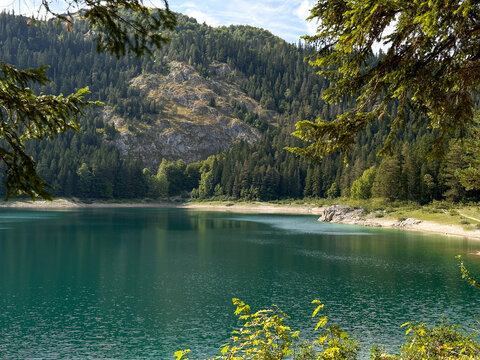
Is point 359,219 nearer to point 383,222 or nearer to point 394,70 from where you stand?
point 383,222

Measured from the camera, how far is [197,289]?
127 feet

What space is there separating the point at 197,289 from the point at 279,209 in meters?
128

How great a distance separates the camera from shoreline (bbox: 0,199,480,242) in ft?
266

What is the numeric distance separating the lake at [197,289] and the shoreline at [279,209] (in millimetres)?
9838

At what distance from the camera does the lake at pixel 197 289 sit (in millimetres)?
26312

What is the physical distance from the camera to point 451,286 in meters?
39.4

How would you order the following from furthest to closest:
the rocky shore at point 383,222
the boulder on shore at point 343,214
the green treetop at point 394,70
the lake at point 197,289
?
the boulder on shore at point 343,214 < the rocky shore at point 383,222 < the lake at point 197,289 < the green treetop at point 394,70

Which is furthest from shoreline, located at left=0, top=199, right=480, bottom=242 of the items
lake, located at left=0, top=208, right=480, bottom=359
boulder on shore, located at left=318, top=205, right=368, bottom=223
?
lake, located at left=0, top=208, right=480, bottom=359

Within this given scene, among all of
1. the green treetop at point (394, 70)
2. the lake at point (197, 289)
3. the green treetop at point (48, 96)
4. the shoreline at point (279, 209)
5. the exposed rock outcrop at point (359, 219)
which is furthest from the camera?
the exposed rock outcrop at point (359, 219)

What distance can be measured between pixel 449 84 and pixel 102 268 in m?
44.6

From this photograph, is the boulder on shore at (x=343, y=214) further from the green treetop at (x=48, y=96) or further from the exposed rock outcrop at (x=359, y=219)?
the green treetop at (x=48, y=96)

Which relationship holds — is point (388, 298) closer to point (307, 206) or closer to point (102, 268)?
point (102, 268)

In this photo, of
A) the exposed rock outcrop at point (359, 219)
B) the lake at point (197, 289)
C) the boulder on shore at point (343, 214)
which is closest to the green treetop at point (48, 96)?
the lake at point (197, 289)

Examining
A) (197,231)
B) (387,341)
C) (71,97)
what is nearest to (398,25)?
(71,97)
